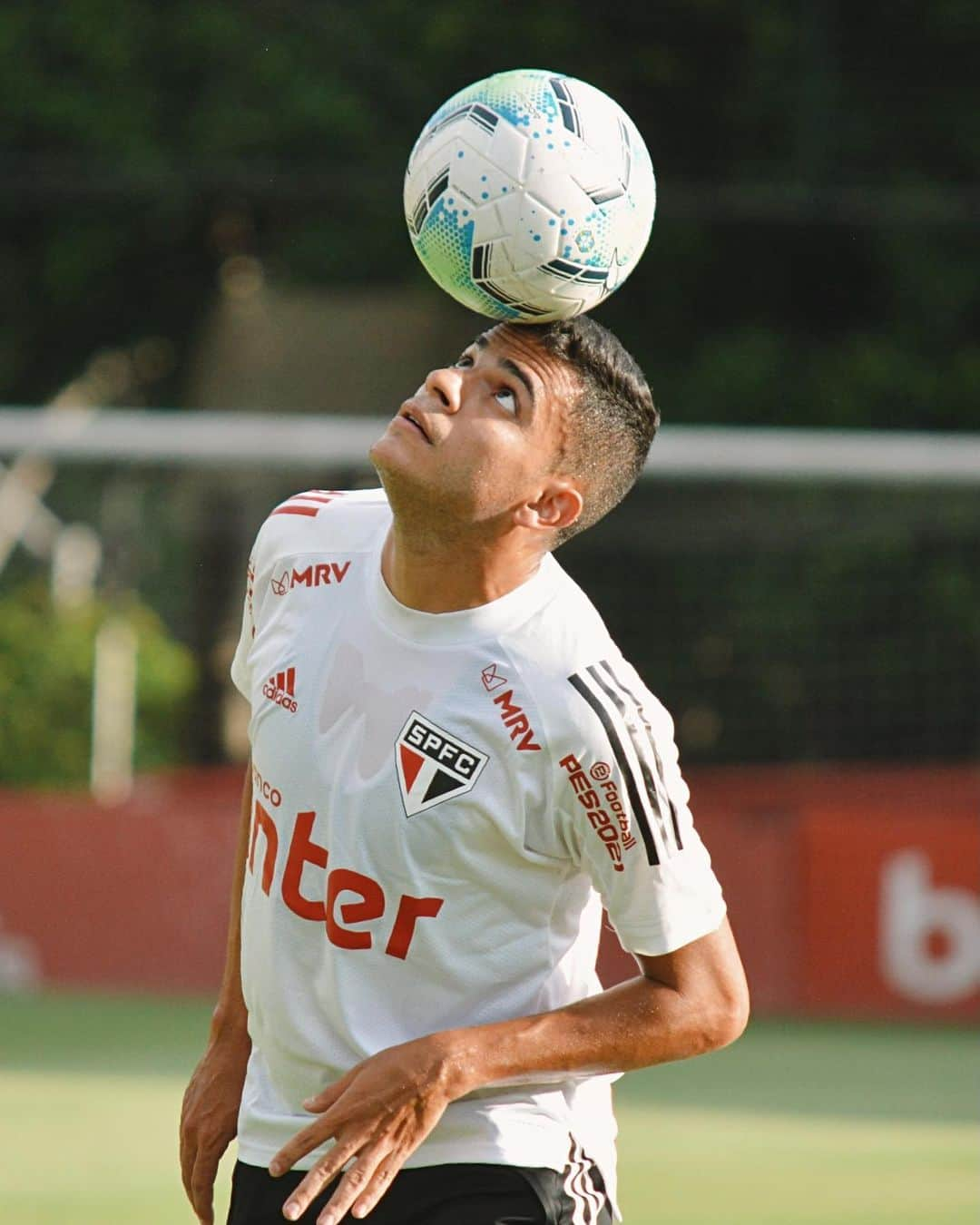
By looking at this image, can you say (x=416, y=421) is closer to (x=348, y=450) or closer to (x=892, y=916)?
(x=892, y=916)

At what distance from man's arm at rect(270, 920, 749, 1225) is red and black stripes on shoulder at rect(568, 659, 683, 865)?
0.61 feet

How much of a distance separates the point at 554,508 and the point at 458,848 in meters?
0.66

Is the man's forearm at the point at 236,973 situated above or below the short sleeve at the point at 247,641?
below

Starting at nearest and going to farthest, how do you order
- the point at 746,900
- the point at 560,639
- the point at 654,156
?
1. the point at 560,639
2. the point at 746,900
3. the point at 654,156

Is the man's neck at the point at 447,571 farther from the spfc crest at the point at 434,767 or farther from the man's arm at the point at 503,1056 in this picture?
the man's arm at the point at 503,1056

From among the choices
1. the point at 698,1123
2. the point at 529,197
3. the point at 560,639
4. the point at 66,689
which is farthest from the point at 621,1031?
the point at 66,689

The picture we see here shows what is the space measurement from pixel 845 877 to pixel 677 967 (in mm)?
7927

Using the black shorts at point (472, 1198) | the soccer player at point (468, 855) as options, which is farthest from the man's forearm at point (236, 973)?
the black shorts at point (472, 1198)

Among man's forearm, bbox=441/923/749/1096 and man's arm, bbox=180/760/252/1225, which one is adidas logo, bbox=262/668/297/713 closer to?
man's arm, bbox=180/760/252/1225

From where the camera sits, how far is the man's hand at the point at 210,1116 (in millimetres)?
3834

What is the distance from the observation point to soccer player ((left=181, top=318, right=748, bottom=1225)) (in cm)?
344

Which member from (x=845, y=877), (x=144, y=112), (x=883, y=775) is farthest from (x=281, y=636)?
(x=144, y=112)

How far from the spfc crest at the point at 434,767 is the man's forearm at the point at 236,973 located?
453 millimetres

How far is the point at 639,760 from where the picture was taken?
3.45 meters
